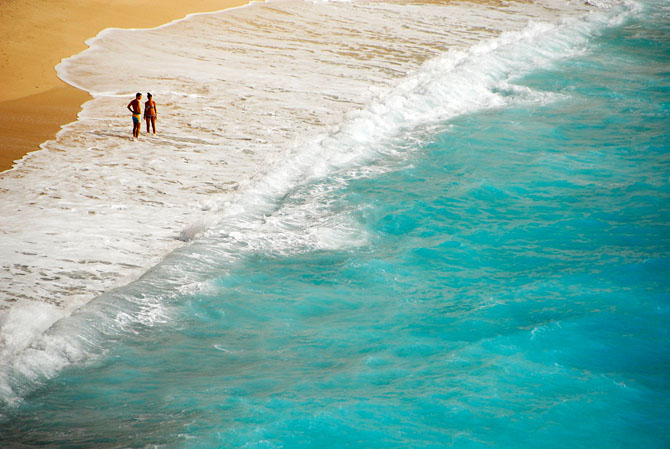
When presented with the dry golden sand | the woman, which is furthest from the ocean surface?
the dry golden sand

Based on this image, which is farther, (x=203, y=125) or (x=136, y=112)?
(x=203, y=125)

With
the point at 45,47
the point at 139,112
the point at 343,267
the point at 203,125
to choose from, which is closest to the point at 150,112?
the point at 139,112

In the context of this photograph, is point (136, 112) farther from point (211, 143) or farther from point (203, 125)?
point (203, 125)

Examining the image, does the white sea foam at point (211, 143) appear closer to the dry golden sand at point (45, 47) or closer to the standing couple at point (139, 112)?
the standing couple at point (139, 112)

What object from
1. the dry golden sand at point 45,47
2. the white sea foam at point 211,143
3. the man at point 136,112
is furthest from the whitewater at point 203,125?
the dry golden sand at point 45,47

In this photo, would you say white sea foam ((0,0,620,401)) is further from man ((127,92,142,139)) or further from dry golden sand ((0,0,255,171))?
dry golden sand ((0,0,255,171))

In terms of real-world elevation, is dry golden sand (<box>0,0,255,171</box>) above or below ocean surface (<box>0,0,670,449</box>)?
above
